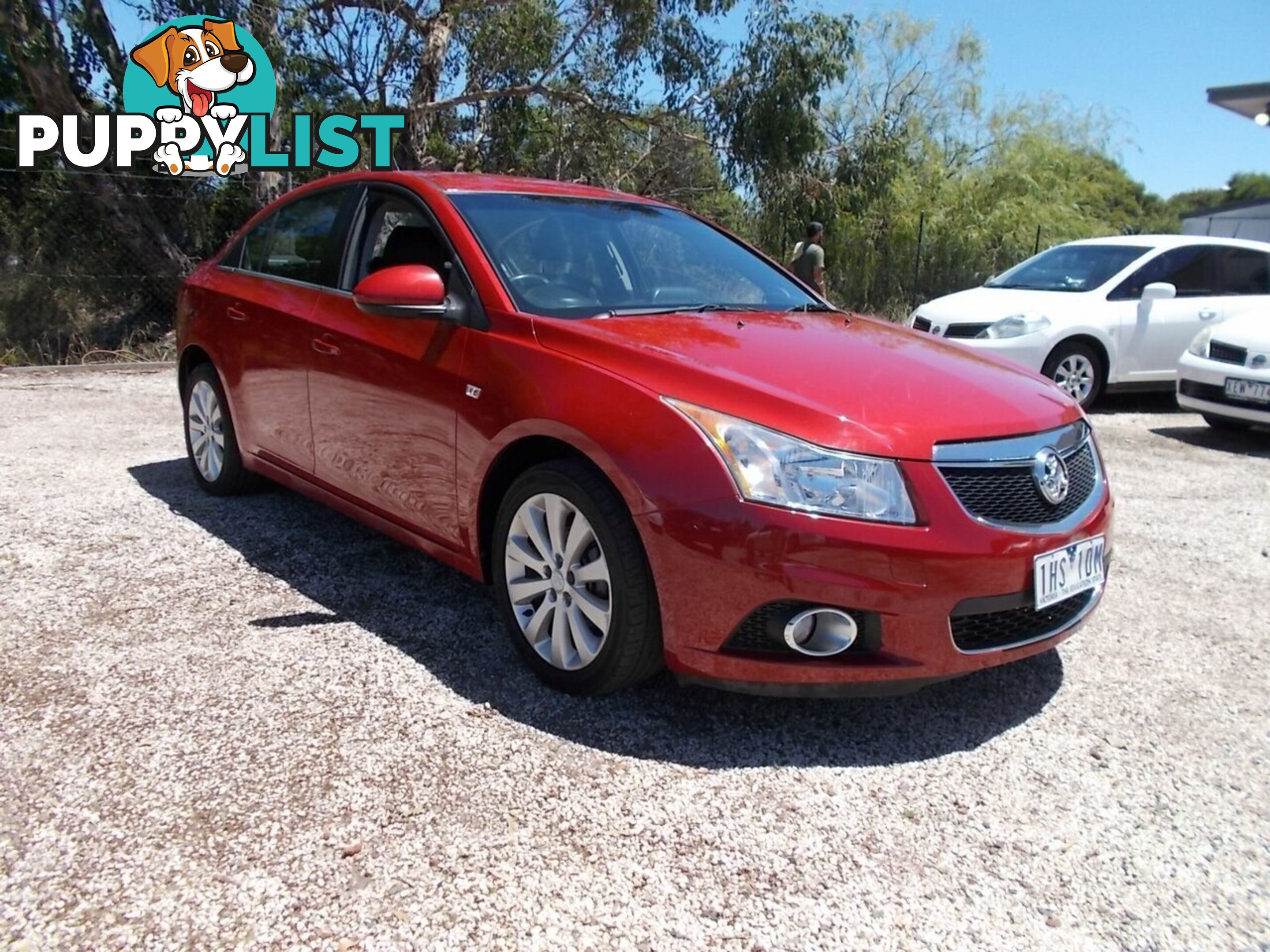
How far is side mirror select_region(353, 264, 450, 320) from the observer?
313cm

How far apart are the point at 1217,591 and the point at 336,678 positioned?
3.55 meters

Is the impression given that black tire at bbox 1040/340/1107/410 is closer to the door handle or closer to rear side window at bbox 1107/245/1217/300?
rear side window at bbox 1107/245/1217/300

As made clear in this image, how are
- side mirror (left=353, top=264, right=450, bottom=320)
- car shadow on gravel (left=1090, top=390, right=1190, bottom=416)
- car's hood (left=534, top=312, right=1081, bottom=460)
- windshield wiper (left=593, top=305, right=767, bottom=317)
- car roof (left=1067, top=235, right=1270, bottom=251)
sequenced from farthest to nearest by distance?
car shadow on gravel (left=1090, top=390, right=1190, bottom=416), car roof (left=1067, top=235, right=1270, bottom=251), windshield wiper (left=593, top=305, right=767, bottom=317), side mirror (left=353, top=264, right=450, bottom=320), car's hood (left=534, top=312, right=1081, bottom=460)

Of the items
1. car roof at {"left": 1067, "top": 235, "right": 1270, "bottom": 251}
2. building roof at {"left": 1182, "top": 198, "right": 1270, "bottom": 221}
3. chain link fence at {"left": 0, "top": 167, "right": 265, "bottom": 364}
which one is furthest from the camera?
building roof at {"left": 1182, "top": 198, "right": 1270, "bottom": 221}

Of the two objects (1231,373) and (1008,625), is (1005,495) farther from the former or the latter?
(1231,373)

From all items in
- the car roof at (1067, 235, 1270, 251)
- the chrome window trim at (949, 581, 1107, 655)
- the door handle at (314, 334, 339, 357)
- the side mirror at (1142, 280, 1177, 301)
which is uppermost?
the car roof at (1067, 235, 1270, 251)

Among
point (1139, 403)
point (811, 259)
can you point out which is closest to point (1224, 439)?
A: point (1139, 403)

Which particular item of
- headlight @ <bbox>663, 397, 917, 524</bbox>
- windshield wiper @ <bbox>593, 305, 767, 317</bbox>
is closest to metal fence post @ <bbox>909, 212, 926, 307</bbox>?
windshield wiper @ <bbox>593, 305, 767, 317</bbox>

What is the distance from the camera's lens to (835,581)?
2.45m

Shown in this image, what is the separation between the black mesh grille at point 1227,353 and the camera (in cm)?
736

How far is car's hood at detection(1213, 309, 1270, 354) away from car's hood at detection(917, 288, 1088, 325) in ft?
3.62

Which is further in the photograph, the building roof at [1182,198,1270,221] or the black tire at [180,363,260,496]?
the building roof at [1182,198,1270,221]

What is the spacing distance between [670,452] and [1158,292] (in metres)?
7.52

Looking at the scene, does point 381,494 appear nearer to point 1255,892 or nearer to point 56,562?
point 56,562
